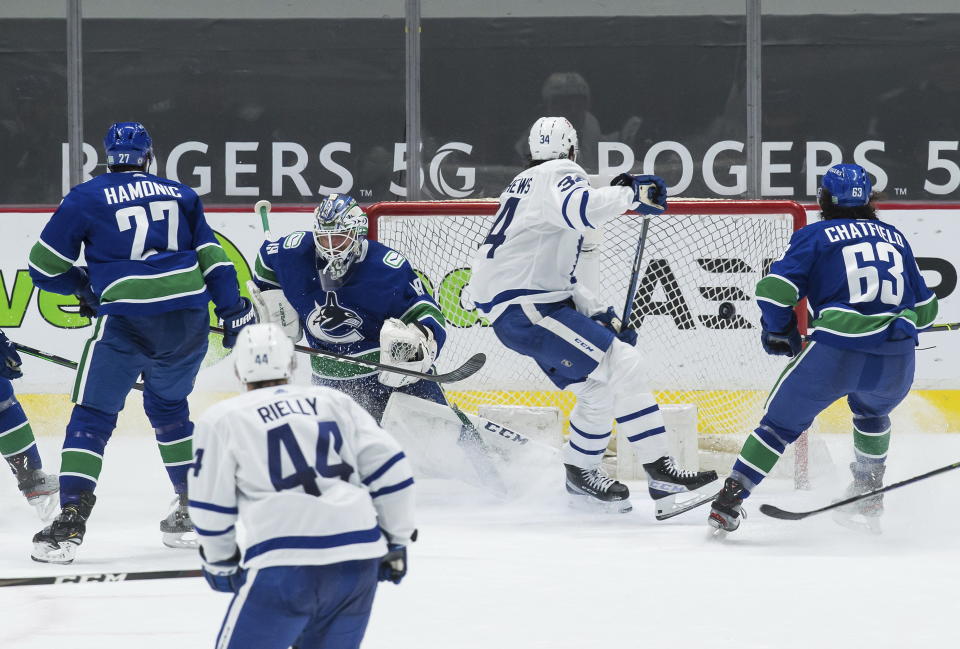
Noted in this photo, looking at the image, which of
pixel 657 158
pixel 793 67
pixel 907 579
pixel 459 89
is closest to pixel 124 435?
pixel 459 89

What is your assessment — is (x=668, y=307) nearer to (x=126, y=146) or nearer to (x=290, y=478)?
→ (x=126, y=146)

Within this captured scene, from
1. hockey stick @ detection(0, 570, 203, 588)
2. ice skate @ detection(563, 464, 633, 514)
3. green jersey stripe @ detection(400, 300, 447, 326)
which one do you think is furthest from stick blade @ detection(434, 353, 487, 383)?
hockey stick @ detection(0, 570, 203, 588)

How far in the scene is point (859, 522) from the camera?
390 centimetres

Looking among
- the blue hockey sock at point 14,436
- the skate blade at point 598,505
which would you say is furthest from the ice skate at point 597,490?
the blue hockey sock at point 14,436

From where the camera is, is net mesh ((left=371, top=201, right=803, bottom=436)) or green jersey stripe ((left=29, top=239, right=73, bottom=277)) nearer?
green jersey stripe ((left=29, top=239, right=73, bottom=277))

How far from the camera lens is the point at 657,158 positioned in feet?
18.4

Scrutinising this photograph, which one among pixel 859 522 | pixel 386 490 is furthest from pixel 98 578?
pixel 859 522

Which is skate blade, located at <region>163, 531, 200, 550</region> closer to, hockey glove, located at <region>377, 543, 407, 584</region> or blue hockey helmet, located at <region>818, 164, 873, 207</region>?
hockey glove, located at <region>377, 543, 407, 584</region>

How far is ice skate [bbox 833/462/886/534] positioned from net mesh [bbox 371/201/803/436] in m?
1.13

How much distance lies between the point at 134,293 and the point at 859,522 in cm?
211

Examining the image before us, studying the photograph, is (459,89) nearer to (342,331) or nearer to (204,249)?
(342,331)

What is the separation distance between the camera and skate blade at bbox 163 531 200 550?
368cm

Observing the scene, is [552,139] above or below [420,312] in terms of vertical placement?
above

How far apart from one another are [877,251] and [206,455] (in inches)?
89.1
